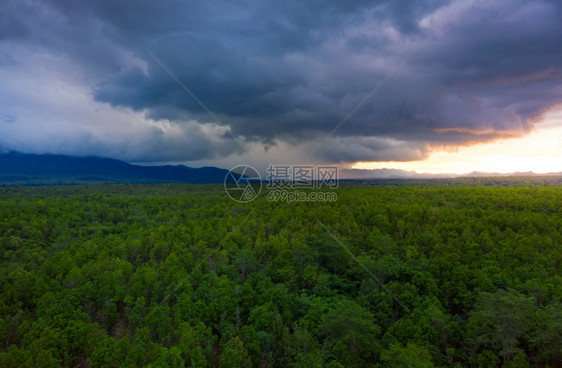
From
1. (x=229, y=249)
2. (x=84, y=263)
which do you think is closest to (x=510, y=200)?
(x=229, y=249)

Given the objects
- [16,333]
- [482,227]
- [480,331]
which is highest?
[482,227]

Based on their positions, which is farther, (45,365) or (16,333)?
(16,333)

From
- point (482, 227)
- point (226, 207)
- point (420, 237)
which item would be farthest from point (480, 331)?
point (226, 207)

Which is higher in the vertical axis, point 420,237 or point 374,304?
point 420,237

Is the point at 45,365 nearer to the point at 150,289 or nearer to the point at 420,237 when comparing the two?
the point at 150,289

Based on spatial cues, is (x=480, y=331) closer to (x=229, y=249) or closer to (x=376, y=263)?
(x=376, y=263)

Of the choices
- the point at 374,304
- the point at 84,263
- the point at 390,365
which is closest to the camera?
the point at 390,365

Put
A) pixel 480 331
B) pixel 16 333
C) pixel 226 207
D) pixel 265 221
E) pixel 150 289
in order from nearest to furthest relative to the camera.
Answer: pixel 480 331
pixel 16 333
pixel 150 289
pixel 265 221
pixel 226 207
